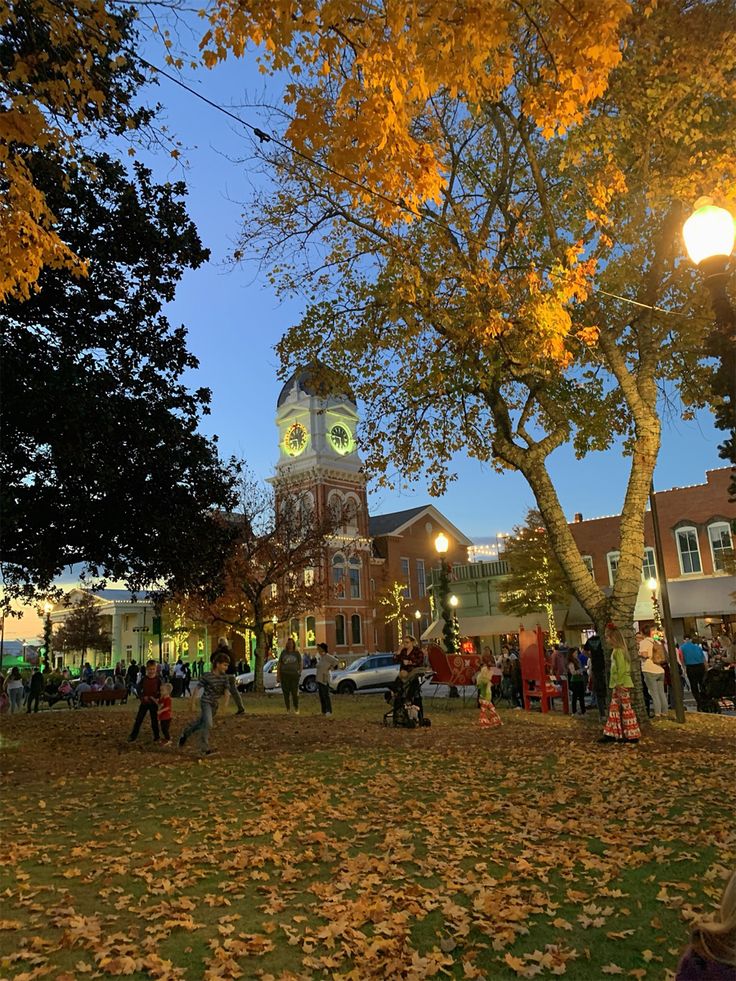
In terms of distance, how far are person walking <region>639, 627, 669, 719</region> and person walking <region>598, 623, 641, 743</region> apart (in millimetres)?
4329

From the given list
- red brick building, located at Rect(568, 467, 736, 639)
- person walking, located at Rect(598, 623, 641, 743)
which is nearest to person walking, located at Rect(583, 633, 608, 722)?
person walking, located at Rect(598, 623, 641, 743)

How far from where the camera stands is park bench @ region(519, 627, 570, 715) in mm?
17688

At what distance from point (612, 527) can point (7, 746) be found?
4141 cm

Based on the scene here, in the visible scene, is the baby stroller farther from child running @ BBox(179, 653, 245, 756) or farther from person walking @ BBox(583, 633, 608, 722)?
person walking @ BBox(583, 633, 608, 722)

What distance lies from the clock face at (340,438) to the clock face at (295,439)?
7.94ft

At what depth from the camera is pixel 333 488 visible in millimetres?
59688

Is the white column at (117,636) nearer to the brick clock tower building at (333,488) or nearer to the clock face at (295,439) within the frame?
the brick clock tower building at (333,488)

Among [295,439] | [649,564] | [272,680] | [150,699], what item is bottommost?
[272,680]

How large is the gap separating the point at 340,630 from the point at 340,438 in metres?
16.6

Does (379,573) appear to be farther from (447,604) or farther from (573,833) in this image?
(573,833)

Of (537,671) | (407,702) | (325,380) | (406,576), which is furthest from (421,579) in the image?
(325,380)

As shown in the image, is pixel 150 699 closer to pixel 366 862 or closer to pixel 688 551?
pixel 366 862

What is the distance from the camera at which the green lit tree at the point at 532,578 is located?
40.9 meters

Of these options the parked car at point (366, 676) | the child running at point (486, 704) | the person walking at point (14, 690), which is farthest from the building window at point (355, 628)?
the child running at point (486, 704)
